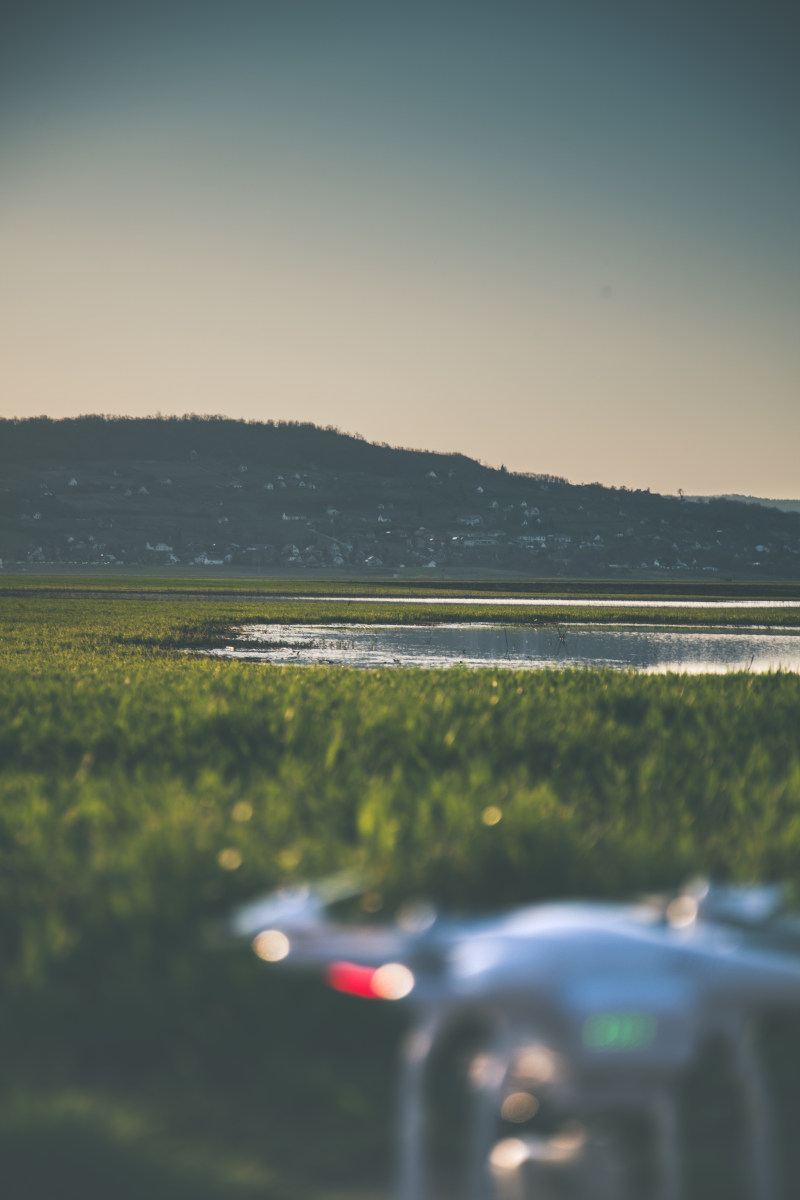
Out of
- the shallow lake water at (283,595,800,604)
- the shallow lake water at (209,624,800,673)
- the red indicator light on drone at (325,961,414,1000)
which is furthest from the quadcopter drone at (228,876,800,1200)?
the shallow lake water at (283,595,800,604)

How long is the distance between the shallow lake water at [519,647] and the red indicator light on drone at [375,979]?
95.6 feet

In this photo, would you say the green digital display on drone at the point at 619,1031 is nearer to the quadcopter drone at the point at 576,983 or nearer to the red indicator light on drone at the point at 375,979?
the quadcopter drone at the point at 576,983

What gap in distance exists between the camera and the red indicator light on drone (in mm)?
1739

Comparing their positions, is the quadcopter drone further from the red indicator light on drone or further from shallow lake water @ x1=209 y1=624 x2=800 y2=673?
shallow lake water @ x1=209 y1=624 x2=800 y2=673

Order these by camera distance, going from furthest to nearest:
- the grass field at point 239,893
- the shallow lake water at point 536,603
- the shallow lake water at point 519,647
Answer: the shallow lake water at point 536,603, the shallow lake water at point 519,647, the grass field at point 239,893

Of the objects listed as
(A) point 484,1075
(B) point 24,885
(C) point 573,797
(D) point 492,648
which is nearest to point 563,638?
(D) point 492,648

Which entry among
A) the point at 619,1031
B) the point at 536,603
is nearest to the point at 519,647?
the point at 619,1031

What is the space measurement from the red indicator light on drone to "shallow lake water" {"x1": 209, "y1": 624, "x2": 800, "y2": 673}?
29143mm

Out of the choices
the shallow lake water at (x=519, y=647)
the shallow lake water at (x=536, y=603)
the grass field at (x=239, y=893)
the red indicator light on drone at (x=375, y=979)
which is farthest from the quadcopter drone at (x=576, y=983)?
the shallow lake water at (x=536, y=603)

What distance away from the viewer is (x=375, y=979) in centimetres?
176

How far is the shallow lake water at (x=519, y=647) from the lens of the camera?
37.3 m

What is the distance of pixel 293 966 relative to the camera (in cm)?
183

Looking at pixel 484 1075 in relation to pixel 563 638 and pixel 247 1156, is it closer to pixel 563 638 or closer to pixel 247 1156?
pixel 247 1156

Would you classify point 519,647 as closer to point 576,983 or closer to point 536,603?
point 576,983
